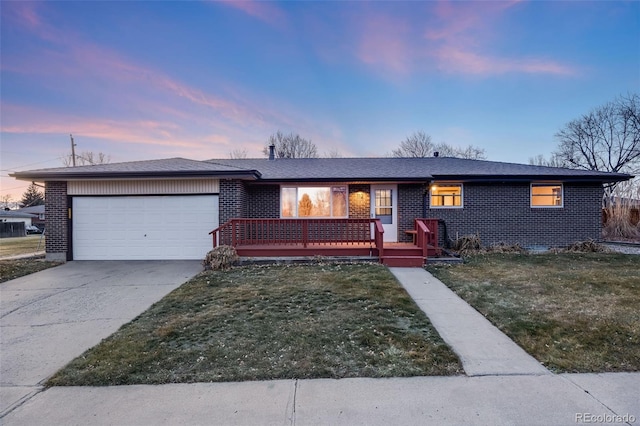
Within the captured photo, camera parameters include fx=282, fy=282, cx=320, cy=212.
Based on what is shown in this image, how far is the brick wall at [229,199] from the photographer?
9.45m

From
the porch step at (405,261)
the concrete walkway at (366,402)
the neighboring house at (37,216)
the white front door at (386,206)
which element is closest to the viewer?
the concrete walkway at (366,402)

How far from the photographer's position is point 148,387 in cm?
270

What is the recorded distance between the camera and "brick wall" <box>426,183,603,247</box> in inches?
418

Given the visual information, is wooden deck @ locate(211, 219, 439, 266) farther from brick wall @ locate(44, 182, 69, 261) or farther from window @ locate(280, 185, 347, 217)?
brick wall @ locate(44, 182, 69, 261)

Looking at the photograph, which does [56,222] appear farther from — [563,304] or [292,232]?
[563,304]

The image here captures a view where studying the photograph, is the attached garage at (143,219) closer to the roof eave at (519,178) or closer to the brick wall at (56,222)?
the brick wall at (56,222)

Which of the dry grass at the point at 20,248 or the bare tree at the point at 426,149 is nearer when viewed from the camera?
the dry grass at the point at 20,248

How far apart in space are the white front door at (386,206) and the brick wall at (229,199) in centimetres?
488

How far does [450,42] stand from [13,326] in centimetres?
1505

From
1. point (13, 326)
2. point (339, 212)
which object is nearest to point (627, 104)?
point (339, 212)

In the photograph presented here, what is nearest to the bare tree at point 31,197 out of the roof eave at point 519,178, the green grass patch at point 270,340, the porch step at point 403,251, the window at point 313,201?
the window at point 313,201


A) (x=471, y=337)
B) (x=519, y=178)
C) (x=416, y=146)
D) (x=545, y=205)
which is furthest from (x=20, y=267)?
(x=416, y=146)

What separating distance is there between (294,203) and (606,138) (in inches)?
1180

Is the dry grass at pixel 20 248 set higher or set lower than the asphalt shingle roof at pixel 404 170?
lower
